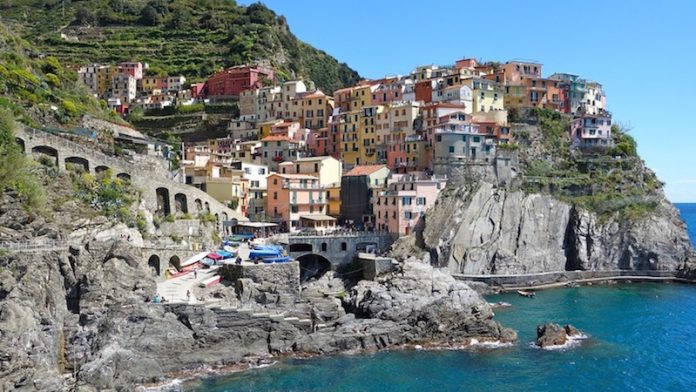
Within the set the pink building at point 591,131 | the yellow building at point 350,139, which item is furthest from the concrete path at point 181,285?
the pink building at point 591,131

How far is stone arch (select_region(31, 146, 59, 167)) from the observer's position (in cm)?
4619

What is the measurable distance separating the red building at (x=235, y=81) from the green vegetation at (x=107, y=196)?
4286 cm

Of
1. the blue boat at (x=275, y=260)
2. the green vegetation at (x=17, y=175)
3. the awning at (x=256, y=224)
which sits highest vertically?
the green vegetation at (x=17, y=175)

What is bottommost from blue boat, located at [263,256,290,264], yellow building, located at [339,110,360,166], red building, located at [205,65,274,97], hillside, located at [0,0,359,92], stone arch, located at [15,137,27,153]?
blue boat, located at [263,256,290,264]

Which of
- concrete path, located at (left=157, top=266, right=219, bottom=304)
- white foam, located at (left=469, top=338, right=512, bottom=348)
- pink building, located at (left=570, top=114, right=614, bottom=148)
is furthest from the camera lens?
pink building, located at (left=570, top=114, right=614, bottom=148)

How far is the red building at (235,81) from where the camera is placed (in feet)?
293

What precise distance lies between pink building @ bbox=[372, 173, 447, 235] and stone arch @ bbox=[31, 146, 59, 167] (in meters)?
28.3

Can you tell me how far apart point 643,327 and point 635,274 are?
64.3 feet

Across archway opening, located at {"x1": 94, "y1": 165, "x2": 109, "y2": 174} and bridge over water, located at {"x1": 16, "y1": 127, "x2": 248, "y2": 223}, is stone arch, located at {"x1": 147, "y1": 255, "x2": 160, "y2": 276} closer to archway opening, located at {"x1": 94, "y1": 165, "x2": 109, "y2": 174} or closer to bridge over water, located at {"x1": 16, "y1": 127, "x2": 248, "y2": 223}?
bridge over water, located at {"x1": 16, "y1": 127, "x2": 248, "y2": 223}

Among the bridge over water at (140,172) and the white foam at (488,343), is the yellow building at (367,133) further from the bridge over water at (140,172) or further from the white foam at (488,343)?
the white foam at (488,343)

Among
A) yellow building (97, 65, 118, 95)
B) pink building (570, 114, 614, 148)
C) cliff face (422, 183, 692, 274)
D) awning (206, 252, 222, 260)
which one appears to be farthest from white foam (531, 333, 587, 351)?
yellow building (97, 65, 118, 95)

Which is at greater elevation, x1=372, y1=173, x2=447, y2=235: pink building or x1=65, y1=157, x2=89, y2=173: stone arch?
x1=65, y1=157, x2=89, y2=173: stone arch

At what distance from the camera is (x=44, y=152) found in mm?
46969

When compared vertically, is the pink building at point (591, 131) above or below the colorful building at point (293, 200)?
above
